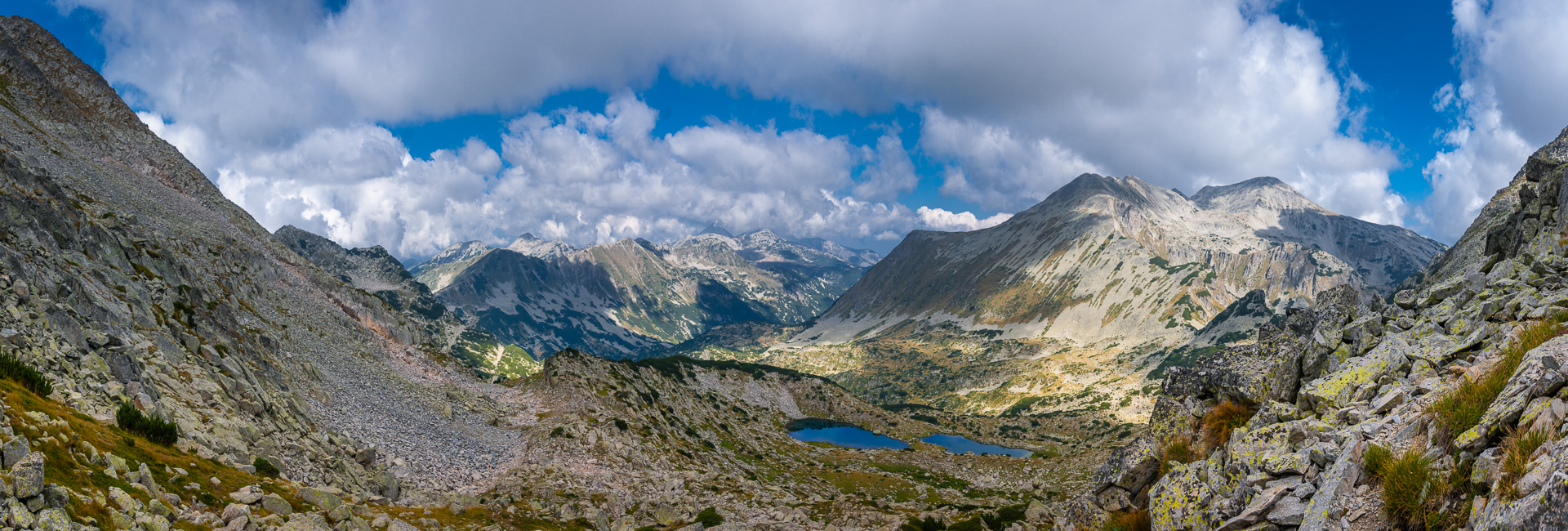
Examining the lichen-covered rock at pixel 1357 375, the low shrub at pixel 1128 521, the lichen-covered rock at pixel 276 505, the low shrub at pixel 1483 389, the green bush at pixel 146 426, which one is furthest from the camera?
the green bush at pixel 146 426

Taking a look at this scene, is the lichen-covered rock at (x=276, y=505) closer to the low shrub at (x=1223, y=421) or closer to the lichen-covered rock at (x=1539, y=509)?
the low shrub at (x=1223, y=421)

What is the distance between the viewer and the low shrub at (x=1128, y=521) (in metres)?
15.3

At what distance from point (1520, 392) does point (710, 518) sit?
44676 millimetres

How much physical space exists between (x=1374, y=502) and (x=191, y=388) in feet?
149

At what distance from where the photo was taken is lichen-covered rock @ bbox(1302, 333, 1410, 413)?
41.4 ft

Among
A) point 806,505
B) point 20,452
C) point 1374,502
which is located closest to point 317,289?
point 806,505

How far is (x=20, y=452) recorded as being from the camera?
14555mm

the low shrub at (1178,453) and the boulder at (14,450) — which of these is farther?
the low shrub at (1178,453)

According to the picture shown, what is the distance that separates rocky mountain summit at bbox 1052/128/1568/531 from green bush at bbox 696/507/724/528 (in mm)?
31005

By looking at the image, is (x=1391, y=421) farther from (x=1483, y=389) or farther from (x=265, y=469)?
(x=265, y=469)

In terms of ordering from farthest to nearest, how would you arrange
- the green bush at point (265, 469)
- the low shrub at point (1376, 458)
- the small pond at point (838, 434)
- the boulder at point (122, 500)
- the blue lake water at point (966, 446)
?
1. the blue lake water at point (966, 446)
2. the small pond at point (838, 434)
3. the green bush at point (265, 469)
4. the boulder at point (122, 500)
5. the low shrub at point (1376, 458)

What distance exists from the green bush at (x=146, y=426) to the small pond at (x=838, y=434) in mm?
106856

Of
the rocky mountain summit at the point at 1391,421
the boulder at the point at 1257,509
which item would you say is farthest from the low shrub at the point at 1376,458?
the boulder at the point at 1257,509

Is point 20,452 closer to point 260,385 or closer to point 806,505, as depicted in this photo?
point 260,385
